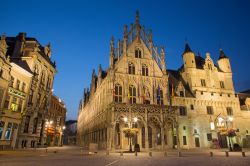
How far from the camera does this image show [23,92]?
26.2m

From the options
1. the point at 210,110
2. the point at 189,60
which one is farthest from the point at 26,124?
the point at 210,110

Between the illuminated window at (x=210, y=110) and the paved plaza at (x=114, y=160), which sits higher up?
the illuminated window at (x=210, y=110)

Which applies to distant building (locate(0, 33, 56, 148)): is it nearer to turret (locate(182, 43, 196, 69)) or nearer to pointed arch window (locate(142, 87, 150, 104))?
pointed arch window (locate(142, 87, 150, 104))

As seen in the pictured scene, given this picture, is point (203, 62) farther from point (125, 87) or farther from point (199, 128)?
point (125, 87)

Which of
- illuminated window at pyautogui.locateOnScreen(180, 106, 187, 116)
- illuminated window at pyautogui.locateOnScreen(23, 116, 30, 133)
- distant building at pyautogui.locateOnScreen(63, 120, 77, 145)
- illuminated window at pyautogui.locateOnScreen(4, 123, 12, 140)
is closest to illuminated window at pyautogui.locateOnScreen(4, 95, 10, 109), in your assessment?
illuminated window at pyautogui.locateOnScreen(4, 123, 12, 140)

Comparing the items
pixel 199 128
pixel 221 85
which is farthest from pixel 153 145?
pixel 221 85

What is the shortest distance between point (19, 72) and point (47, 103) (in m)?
9.09

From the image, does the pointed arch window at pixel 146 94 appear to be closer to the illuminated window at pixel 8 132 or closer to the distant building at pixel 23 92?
the distant building at pixel 23 92

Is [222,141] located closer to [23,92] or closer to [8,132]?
[23,92]

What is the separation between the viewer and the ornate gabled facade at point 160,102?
30547 millimetres

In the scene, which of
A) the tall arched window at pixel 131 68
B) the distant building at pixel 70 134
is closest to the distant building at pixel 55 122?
the tall arched window at pixel 131 68

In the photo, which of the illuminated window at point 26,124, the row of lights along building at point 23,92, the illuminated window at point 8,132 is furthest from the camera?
the illuminated window at point 26,124

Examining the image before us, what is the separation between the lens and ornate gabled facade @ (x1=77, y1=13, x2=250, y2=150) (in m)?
30.5

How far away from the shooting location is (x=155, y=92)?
34.5m
